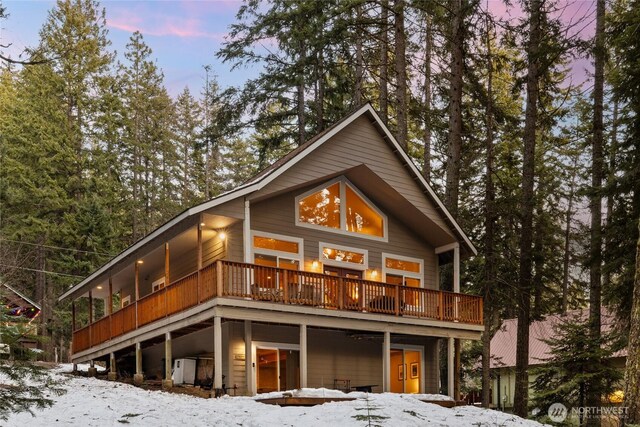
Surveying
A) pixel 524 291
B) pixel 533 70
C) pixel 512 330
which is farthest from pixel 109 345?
pixel 512 330

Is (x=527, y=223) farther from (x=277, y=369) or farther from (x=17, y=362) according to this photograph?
(x=17, y=362)

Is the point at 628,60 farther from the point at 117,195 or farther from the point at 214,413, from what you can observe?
the point at 117,195

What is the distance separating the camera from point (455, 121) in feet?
79.4

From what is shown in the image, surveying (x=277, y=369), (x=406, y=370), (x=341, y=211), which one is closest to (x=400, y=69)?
(x=341, y=211)

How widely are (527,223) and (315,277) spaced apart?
886 cm

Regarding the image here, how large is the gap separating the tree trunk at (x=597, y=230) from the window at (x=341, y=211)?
6.47m

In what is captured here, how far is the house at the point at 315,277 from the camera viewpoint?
1827 centimetres

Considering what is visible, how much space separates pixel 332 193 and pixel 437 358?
253 inches

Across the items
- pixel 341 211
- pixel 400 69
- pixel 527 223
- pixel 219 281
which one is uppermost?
pixel 400 69

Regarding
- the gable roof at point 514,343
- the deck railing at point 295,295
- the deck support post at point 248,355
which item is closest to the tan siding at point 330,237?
the deck railing at point 295,295

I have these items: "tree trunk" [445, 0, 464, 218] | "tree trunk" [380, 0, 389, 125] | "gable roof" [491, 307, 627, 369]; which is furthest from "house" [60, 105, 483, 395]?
"gable roof" [491, 307, 627, 369]

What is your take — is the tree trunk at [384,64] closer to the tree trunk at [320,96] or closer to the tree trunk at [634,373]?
the tree trunk at [320,96]

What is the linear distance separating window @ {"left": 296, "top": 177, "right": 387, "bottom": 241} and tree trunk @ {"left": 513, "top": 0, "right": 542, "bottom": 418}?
4.89 metres

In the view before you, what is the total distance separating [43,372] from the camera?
750 cm
